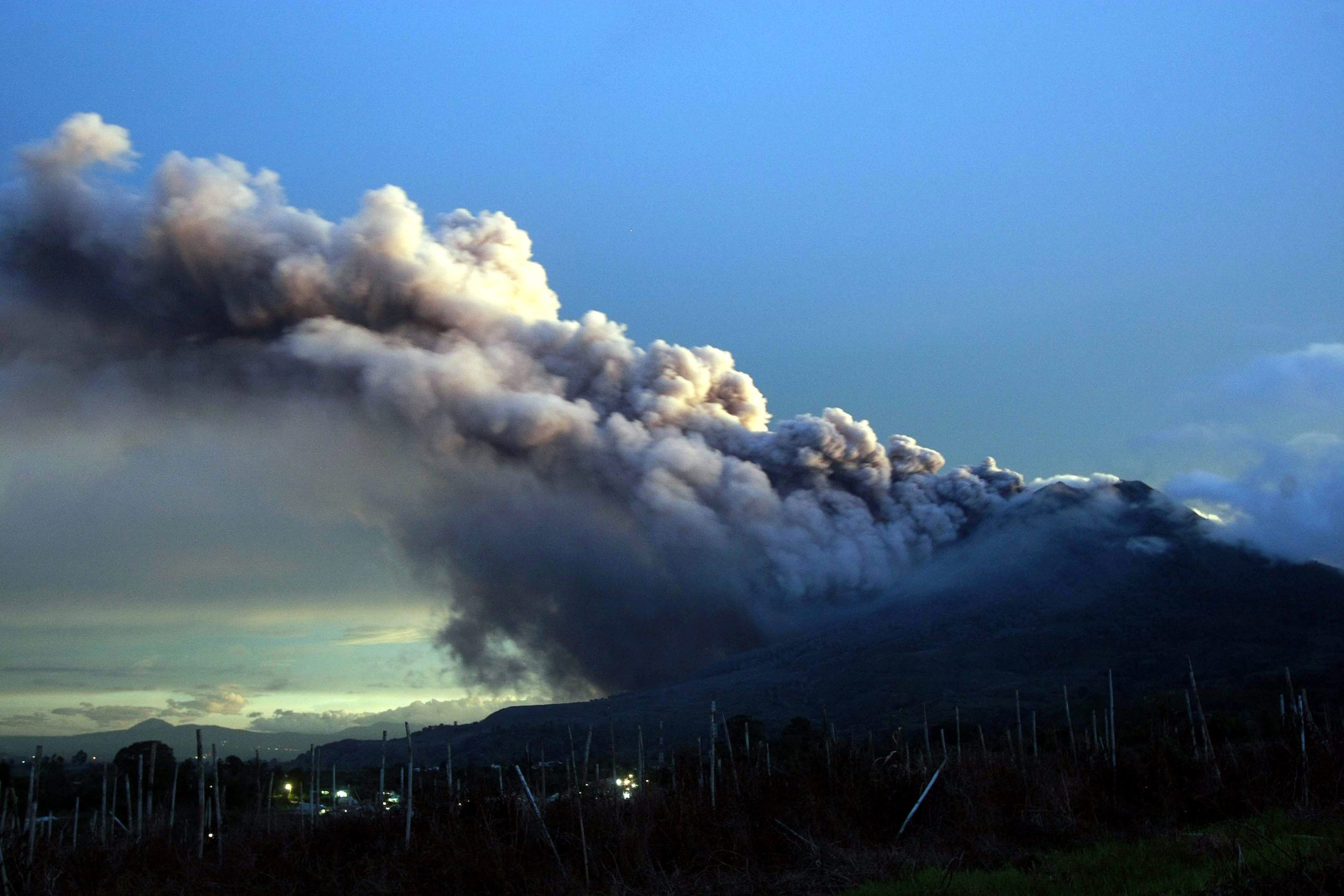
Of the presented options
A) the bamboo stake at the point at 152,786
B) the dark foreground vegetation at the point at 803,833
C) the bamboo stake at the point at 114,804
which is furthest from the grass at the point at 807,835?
the bamboo stake at the point at 114,804

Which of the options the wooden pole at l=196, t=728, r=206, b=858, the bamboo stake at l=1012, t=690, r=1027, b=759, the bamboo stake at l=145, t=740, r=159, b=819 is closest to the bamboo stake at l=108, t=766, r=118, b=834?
the bamboo stake at l=145, t=740, r=159, b=819

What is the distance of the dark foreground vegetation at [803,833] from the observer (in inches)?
451

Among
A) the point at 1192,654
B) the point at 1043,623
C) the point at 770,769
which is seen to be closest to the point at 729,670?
the point at 1043,623

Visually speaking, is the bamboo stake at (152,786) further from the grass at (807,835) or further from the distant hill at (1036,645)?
the distant hill at (1036,645)

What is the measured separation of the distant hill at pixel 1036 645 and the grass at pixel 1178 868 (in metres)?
50.3

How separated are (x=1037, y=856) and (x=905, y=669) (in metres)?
99.7

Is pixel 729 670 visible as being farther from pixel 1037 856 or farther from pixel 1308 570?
pixel 1037 856

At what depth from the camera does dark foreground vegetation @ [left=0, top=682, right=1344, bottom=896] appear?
451 inches

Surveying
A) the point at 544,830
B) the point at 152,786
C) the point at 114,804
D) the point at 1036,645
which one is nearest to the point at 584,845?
the point at 544,830

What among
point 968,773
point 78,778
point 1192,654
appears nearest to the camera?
point 968,773

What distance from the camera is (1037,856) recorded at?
481 inches

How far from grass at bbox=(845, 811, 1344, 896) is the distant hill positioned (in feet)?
165

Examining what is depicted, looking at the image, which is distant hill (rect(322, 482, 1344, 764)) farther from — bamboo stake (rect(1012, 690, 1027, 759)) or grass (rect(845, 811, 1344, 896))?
grass (rect(845, 811, 1344, 896))

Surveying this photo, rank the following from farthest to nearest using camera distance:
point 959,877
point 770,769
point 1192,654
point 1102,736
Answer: point 1192,654 → point 1102,736 → point 770,769 → point 959,877
